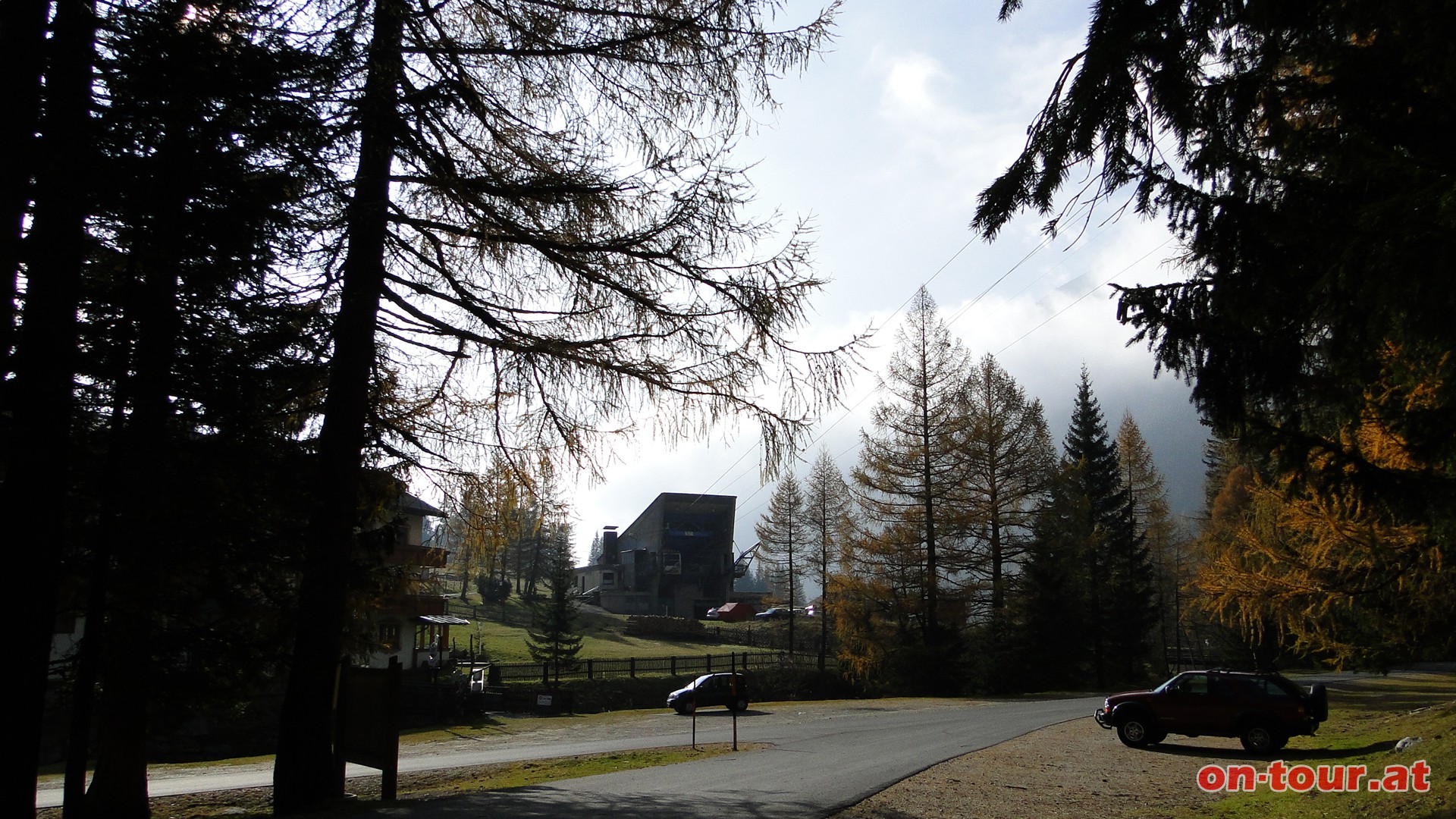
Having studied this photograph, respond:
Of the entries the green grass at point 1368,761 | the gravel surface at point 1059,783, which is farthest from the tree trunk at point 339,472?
the green grass at point 1368,761

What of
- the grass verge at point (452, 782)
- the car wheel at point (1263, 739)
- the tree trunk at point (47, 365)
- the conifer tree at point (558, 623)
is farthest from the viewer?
the conifer tree at point (558, 623)

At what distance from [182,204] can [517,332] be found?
10.4 feet

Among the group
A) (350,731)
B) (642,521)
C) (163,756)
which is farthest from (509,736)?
(642,521)

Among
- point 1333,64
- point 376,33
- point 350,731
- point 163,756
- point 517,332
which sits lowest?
point 163,756

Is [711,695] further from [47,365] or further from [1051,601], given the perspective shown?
[47,365]

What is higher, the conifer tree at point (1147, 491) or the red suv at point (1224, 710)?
the conifer tree at point (1147, 491)

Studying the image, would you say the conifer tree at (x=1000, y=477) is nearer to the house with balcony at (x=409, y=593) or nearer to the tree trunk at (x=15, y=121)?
the house with balcony at (x=409, y=593)

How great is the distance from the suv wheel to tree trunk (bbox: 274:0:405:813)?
12.9 meters

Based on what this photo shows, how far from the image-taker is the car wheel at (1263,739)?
14484mm

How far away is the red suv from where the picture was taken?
14.5 m

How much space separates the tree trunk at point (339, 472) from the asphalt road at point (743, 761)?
3.75 ft

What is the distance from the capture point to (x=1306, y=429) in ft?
28.2

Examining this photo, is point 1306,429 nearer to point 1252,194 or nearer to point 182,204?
point 1252,194

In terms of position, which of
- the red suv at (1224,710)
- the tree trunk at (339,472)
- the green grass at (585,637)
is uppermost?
the tree trunk at (339,472)
